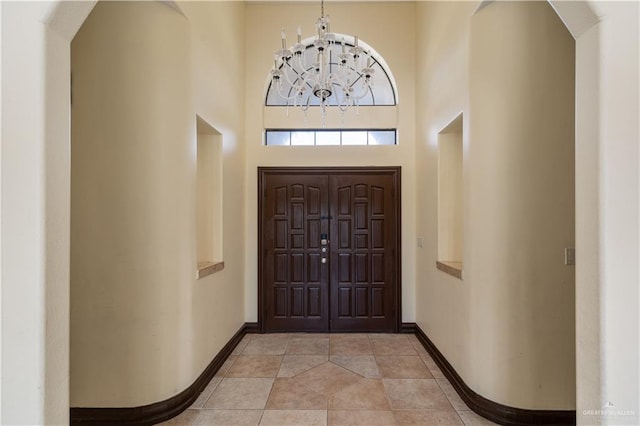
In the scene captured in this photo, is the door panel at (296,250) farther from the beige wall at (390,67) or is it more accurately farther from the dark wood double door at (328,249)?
the beige wall at (390,67)

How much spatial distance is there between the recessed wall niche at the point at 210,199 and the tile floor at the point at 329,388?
1.15 m

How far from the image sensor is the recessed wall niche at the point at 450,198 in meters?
3.46

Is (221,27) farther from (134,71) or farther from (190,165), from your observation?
(190,165)

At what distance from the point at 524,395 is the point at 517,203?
4.36 ft

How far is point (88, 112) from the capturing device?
2.39 m

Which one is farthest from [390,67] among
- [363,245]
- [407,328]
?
[407,328]

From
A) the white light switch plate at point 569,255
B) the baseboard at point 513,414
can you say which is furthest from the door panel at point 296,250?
the white light switch plate at point 569,255

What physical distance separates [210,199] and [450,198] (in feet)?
7.99

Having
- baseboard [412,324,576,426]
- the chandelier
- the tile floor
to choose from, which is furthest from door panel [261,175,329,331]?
baseboard [412,324,576,426]

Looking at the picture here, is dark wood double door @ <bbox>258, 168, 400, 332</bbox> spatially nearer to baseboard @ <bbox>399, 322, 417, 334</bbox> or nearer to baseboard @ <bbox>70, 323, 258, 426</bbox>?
baseboard @ <bbox>399, 322, 417, 334</bbox>

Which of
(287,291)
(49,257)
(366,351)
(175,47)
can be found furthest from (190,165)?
(366,351)

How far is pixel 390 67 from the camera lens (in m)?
4.43

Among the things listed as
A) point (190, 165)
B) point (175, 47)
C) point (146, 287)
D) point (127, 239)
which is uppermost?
point (175, 47)

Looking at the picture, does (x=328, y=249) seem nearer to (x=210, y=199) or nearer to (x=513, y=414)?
(x=210, y=199)
